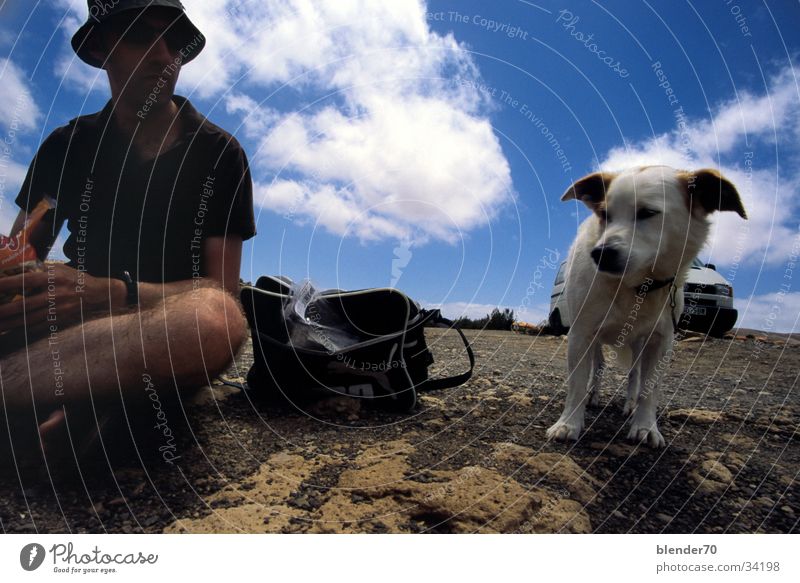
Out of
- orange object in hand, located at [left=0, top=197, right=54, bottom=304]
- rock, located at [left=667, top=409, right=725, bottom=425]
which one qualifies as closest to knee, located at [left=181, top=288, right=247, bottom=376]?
orange object in hand, located at [left=0, top=197, right=54, bottom=304]

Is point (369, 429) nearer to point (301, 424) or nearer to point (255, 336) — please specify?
point (301, 424)

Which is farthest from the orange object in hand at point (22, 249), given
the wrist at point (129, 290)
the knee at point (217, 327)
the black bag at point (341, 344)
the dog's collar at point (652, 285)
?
the dog's collar at point (652, 285)

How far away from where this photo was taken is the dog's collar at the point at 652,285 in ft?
4.94

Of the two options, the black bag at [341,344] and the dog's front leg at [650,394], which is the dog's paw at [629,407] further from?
the black bag at [341,344]

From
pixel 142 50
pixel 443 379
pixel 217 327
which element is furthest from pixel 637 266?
pixel 142 50

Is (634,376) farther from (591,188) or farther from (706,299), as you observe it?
(591,188)

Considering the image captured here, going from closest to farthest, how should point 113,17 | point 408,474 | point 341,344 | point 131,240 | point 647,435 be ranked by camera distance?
point 408,474 < point 113,17 < point 131,240 < point 647,435 < point 341,344

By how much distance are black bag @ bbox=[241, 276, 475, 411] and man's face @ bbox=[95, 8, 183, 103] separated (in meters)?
0.70

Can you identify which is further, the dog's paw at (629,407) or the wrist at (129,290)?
the dog's paw at (629,407)

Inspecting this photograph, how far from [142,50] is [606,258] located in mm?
1511

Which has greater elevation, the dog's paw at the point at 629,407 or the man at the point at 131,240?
the man at the point at 131,240

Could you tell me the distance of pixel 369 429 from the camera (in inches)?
60.3

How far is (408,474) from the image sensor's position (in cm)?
119
